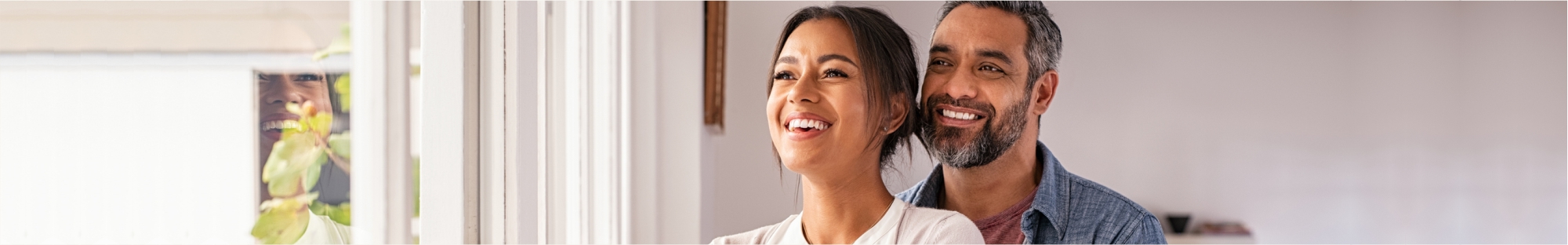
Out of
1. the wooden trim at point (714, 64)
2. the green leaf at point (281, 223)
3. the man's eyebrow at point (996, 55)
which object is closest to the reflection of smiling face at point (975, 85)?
the man's eyebrow at point (996, 55)

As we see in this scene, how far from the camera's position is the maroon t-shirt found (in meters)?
1.04

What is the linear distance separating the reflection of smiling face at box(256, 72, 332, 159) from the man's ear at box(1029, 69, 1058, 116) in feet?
2.56

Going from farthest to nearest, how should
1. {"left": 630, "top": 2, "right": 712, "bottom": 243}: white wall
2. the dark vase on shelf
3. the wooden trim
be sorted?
{"left": 630, "top": 2, "right": 712, "bottom": 243}: white wall
the wooden trim
the dark vase on shelf

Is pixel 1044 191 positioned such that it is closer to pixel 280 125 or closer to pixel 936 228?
pixel 936 228

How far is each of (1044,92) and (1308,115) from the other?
0.40 m

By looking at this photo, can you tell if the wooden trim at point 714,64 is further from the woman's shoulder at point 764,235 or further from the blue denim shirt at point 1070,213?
the blue denim shirt at point 1070,213

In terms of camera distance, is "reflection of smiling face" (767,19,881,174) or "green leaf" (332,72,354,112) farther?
"reflection of smiling face" (767,19,881,174)

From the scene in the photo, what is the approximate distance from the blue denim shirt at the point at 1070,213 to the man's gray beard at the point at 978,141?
3 centimetres

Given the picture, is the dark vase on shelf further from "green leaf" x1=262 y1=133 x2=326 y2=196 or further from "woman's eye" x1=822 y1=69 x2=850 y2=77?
"green leaf" x1=262 y1=133 x2=326 y2=196

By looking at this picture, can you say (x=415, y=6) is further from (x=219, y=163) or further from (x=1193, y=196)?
(x=1193, y=196)

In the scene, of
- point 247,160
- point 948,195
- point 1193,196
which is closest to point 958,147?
point 948,195

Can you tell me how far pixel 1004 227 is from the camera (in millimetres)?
1043

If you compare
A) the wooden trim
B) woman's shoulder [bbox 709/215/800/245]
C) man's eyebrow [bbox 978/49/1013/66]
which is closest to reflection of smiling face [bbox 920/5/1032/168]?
man's eyebrow [bbox 978/49/1013/66]

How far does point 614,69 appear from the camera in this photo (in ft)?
4.61
